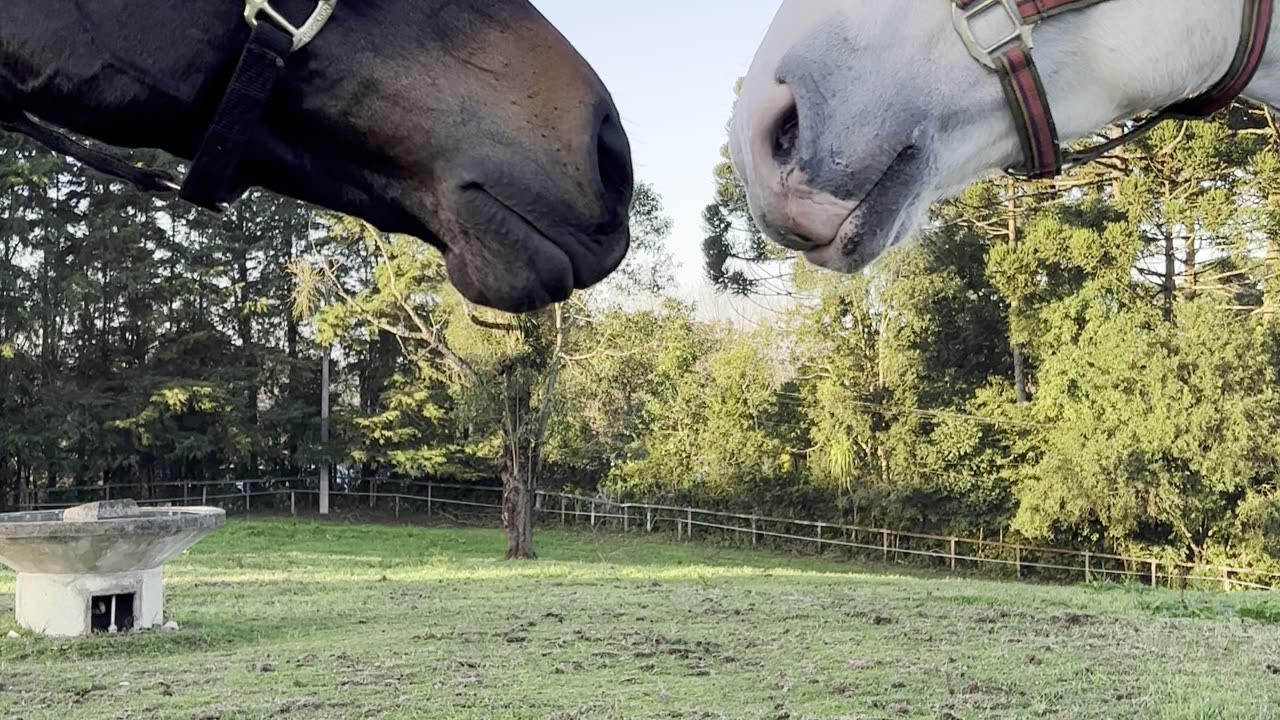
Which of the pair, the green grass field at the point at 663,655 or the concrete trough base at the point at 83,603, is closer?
the green grass field at the point at 663,655

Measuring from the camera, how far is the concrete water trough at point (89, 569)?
20.8ft

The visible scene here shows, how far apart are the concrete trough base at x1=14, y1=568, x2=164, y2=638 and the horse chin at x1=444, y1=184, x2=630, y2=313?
5975 millimetres

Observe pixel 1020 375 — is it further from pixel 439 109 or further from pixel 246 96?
pixel 246 96

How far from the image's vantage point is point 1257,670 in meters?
4.61

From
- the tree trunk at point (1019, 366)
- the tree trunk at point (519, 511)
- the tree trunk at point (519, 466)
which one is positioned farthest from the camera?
the tree trunk at point (1019, 366)

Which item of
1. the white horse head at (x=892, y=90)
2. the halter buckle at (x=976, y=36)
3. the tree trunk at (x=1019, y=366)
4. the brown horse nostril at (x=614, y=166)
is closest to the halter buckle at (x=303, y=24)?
the brown horse nostril at (x=614, y=166)

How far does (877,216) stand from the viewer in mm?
1627

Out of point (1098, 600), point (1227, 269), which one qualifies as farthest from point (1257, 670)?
point (1227, 269)

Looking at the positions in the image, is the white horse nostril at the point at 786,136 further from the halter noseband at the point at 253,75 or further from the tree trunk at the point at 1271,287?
the tree trunk at the point at 1271,287

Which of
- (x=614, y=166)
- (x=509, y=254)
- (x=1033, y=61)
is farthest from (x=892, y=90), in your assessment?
(x=509, y=254)

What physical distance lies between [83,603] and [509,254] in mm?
6109

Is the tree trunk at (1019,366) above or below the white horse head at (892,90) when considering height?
above

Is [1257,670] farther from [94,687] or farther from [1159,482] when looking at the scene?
[1159,482]

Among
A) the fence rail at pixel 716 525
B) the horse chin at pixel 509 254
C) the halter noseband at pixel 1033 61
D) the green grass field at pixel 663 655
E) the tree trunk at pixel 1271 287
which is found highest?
the tree trunk at pixel 1271 287
